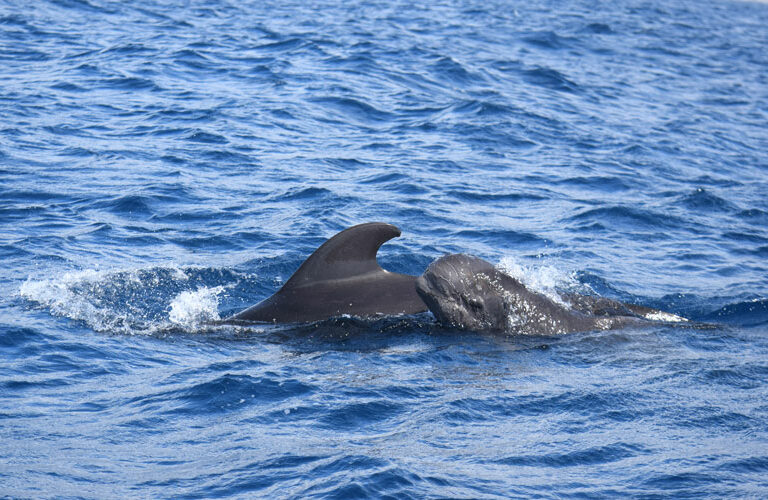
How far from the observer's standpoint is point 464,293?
380 inches

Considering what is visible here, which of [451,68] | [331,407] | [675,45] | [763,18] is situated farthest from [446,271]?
[763,18]

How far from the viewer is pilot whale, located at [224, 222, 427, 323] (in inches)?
380

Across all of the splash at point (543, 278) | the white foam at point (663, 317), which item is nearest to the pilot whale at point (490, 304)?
the splash at point (543, 278)

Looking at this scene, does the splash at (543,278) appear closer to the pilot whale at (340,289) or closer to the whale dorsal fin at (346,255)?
the pilot whale at (340,289)

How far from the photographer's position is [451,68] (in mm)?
25516

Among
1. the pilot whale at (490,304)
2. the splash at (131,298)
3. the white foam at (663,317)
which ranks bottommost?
the white foam at (663,317)

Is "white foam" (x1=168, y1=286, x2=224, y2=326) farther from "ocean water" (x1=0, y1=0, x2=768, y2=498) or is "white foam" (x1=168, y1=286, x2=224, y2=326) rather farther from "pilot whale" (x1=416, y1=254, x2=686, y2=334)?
"pilot whale" (x1=416, y1=254, x2=686, y2=334)

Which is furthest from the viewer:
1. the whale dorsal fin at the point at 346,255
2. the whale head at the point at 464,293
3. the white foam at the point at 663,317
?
the white foam at the point at 663,317

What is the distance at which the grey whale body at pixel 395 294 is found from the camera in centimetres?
959

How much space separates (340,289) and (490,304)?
1478 mm

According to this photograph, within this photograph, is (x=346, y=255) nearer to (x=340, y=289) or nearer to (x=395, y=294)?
(x=340, y=289)

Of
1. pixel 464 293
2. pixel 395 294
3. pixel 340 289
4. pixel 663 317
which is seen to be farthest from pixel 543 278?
pixel 340 289

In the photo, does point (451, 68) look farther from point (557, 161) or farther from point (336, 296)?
point (336, 296)

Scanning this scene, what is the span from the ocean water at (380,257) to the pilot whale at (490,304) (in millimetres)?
188
